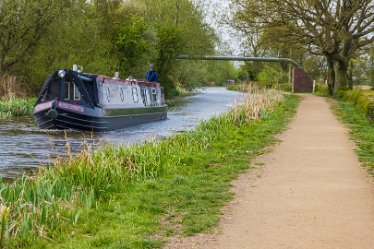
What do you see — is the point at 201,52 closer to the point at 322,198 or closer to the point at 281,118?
the point at 281,118

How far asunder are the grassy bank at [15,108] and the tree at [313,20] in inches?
560

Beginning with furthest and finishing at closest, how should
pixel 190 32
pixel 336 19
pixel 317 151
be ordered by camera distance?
pixel 190 32, pixel 336 19, pixel 317 151

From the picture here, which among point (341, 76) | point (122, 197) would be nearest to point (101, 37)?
point (341, 76)

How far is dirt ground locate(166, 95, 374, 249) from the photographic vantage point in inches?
207

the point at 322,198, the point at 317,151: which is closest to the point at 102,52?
the point at 317,151

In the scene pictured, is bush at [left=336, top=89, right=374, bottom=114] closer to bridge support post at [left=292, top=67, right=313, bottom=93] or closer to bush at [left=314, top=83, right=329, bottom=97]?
bush at [left=314, top=83, right=329, bottom=97]

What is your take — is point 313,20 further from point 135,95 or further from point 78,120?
point 78,120

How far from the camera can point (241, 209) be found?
6.51 m

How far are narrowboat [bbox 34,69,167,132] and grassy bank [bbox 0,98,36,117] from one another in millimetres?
3856

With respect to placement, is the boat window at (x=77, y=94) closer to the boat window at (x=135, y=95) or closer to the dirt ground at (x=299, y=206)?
the boat window at (x=135, y=95)

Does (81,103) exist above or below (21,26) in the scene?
below

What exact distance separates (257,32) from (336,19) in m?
4.71

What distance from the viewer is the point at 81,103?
18.8 meters

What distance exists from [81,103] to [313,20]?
1667cm
